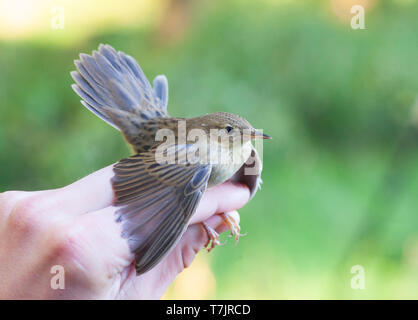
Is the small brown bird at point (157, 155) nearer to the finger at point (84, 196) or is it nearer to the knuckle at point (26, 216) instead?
the finger at point (84, 196)

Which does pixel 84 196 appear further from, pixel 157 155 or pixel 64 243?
pixel 157 155

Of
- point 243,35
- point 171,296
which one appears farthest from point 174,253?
point 243,35

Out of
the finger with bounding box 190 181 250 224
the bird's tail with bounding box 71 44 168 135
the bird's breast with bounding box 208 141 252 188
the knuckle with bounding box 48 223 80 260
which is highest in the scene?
the bird's tail with bounding box 71 44 168 135

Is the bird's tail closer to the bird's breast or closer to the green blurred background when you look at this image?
the bird's breast

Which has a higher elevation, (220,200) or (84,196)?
(84,196)

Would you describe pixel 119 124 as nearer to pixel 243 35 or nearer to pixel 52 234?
pixel 52 234

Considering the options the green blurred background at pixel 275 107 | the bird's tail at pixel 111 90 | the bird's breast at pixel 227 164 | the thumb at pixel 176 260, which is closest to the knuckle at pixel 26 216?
the thumb at pixel 176 260

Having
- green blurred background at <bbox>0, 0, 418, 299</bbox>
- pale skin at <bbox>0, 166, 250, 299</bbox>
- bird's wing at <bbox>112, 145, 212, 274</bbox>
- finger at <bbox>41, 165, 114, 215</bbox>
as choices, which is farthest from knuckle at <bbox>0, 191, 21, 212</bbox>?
green blurred background at <bbox>0, 0, 418, 299</bbox>

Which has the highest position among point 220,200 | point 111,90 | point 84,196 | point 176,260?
point 111,90

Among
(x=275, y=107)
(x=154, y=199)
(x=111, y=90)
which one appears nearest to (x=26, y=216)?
(x=154, y=199)
